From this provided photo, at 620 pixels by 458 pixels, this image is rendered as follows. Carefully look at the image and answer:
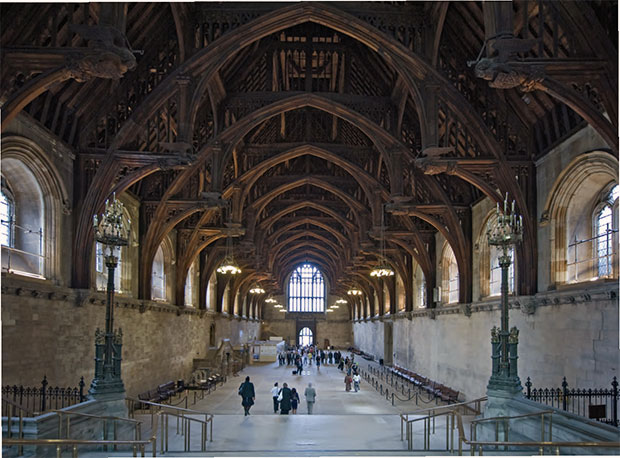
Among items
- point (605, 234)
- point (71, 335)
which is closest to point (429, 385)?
point (605, 234)

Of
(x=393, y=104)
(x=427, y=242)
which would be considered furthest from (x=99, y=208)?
(x=427, y=242)

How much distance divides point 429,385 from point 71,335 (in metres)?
18.3

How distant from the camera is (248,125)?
20.9 metres

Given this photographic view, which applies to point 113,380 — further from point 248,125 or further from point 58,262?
point 248,125

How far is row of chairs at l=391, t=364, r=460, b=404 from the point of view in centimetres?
2572

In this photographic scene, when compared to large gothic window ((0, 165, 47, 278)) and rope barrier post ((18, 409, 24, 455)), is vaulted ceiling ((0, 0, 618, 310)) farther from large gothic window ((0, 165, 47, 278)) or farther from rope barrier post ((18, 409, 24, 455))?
rope barrier post ((18, 409, 24, 455))

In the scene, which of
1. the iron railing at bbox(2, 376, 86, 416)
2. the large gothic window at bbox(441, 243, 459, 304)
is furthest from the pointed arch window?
the large gothic window at bbox(441, 243, 459, 304)

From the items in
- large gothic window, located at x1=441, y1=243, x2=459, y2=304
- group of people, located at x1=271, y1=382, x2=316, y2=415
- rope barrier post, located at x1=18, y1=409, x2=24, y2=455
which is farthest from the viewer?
large gothic window, located at x1=441, y1=243, x2=459, y2=304

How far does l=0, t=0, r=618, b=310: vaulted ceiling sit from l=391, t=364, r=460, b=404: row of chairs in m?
4.45

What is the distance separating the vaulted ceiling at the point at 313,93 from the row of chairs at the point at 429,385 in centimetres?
445

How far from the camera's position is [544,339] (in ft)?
57.5

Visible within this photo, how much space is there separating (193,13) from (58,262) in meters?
7.74

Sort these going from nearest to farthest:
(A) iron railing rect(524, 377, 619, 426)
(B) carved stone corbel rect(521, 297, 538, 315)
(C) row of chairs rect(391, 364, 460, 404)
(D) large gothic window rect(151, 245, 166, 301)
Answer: (A) iron railing rect(524, 377, 619, 426), (B) carved stone corbel rect(521, 297, 538, 315), (C) row of chairs rect(391, 364, 460, 404), (D) large gothic window rect(151, 245, 166, 301)

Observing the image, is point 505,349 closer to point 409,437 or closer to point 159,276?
point 409,437
